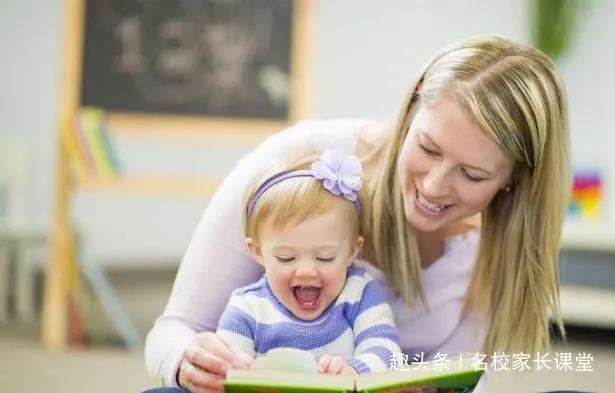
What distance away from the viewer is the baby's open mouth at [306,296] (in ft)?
4.17

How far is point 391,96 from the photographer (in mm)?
4320

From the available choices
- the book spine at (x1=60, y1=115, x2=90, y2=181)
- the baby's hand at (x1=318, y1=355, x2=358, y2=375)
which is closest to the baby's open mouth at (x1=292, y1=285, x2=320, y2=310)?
the baby's hand at (x1=318, y1=355, x2=358, y2=375)

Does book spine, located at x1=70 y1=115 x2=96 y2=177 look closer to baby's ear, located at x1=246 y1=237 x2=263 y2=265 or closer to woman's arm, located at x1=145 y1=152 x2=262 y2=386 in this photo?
woman's arm, located at x1=145 y1=152 x2=262 y2=386

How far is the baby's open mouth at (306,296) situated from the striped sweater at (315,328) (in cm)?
3

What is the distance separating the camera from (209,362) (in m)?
1.17

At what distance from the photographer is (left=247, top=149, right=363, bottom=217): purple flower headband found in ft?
4.19

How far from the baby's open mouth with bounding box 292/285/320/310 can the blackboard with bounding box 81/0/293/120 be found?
7.23 feet

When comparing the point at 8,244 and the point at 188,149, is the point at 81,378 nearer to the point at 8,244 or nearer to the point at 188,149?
the point at 8,244

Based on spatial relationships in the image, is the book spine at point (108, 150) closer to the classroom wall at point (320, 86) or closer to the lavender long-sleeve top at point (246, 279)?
the classroom wall at point (320, 86)

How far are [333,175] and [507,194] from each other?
15.3 inches

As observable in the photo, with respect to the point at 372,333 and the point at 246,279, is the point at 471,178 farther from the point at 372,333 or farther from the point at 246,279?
the point at 246,279

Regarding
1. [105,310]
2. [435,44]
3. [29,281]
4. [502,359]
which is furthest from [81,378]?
[435,44]

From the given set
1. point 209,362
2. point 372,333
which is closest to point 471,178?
point 372,333

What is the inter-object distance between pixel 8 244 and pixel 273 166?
265 centimetres
